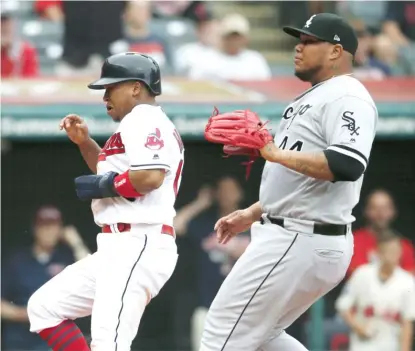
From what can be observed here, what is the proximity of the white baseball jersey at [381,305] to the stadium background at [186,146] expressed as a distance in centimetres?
60

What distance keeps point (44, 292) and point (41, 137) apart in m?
3.96

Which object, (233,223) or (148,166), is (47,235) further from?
(148,166)

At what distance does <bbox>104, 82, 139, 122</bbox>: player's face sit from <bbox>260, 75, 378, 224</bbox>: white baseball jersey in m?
0.63

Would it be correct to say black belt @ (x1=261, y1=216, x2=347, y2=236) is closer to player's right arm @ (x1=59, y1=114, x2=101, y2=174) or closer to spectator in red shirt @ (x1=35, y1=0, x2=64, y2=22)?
player's right arm @ (x1=59, y1=114, x2=101, y2=174)

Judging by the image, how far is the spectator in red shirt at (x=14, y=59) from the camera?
27.3 ft

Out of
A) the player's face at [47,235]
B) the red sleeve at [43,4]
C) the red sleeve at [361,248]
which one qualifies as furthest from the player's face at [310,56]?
the red sleeve at [43,4]

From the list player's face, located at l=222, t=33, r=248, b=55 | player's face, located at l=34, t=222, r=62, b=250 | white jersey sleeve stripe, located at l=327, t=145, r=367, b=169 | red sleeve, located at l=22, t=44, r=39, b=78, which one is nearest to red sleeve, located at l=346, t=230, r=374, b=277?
player's face, located at l=222, t=33, r=248, b=55

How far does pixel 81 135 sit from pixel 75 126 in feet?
0.16

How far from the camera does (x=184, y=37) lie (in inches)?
375

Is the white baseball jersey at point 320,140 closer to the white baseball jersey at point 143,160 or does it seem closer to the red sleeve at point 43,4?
the white baseball jersey at point 143,160

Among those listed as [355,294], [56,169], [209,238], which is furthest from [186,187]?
[355,294]

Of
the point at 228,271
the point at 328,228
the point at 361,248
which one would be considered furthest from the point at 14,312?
the point at 328,228

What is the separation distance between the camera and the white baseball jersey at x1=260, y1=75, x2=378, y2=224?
3.96m

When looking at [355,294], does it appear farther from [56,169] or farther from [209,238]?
[56,169]
